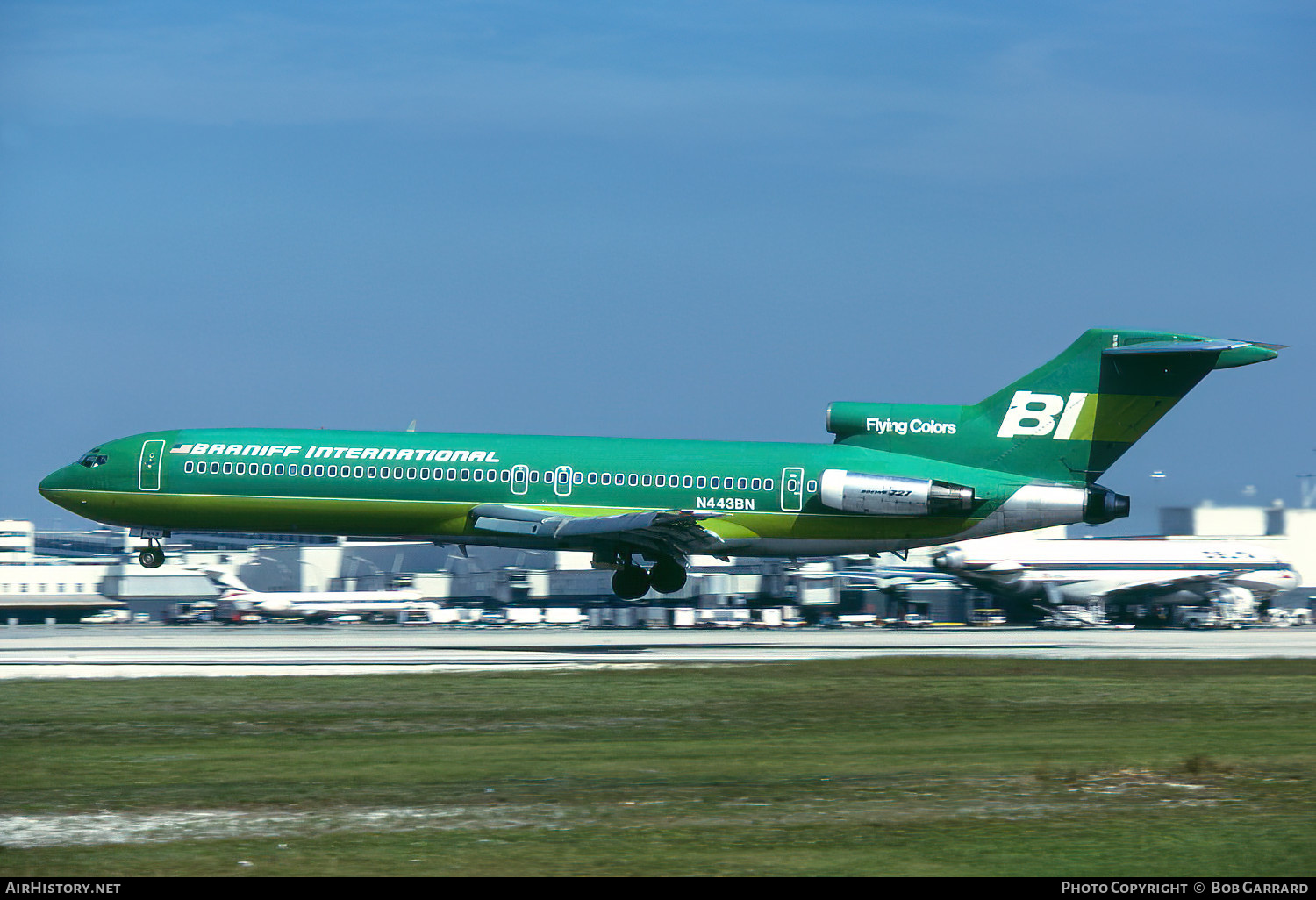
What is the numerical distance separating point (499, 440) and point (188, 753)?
944 inches

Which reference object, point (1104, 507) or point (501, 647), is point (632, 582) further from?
point (1104, 507)

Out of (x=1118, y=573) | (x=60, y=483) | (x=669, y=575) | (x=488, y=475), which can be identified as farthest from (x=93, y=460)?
(x=1118, y=573)

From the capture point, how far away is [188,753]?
61.4 ft

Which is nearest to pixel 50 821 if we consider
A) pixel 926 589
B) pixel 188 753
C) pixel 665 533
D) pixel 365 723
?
pixel 188 753

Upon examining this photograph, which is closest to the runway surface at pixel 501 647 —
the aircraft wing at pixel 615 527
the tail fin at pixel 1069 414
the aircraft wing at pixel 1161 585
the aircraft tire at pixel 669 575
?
the aircraft tire at pixel 669 575

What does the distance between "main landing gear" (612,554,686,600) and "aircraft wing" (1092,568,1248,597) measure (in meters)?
27.8

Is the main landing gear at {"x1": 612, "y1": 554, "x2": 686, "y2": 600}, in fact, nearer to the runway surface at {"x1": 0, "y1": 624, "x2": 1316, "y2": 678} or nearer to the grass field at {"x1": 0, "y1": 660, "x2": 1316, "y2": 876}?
the runway surface at {"x1": 0, "y1": 624, "x2": 1316, "y2": 678}

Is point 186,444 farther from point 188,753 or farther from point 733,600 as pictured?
point 733,600

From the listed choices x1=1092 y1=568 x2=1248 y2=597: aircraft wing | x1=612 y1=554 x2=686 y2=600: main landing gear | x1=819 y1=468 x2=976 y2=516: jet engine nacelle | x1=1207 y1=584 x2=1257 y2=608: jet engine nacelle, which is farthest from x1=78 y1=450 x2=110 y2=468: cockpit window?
x1=1207 y1=584 x2=1257 y2=608: jet engine nacelle

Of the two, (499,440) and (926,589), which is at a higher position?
(499,440)

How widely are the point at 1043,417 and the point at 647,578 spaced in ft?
40.8

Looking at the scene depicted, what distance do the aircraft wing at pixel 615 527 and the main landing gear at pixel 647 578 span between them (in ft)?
2.18

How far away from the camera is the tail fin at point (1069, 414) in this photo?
40375 mm

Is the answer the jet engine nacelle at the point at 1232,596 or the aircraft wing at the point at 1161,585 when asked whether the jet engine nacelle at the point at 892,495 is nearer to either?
the aircraft wing at the point at 1161,585
